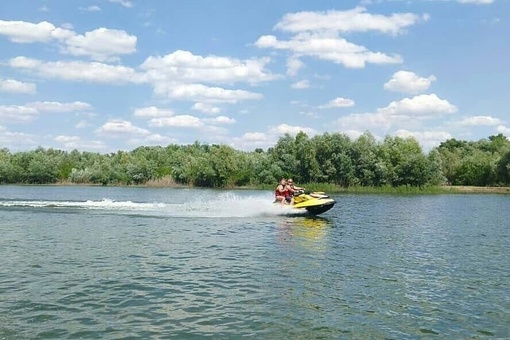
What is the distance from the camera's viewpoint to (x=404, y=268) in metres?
18.6

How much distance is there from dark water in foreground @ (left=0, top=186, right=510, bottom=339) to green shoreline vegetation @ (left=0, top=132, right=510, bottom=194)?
6170cm

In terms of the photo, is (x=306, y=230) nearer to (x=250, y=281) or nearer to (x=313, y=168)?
(x=250, y=281)

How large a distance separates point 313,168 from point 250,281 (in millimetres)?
80977

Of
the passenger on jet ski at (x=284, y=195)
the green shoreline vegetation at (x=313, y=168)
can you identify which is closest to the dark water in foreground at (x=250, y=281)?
the passenger on jet ski at (x=284, y=195)

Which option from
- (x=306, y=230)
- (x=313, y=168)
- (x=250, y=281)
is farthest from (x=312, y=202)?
(x=313, y=168)

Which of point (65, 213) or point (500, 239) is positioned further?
point (65, 213)

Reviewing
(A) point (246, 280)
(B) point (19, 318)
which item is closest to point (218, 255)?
(A) point (246, 280)

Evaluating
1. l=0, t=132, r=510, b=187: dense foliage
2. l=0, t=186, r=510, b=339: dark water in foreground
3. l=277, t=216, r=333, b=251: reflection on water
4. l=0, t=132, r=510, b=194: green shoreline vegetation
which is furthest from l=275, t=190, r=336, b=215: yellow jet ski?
l=0, t=132, r=510, b=187: dense foliage

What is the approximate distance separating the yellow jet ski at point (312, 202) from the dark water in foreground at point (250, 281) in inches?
153

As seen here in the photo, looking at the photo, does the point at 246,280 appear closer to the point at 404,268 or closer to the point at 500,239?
the point at 404,268

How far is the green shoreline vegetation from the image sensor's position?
91.0 m

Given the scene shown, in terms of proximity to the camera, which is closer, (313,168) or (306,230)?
(306,230)

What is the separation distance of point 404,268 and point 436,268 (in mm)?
1178

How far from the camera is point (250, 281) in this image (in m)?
15.9
